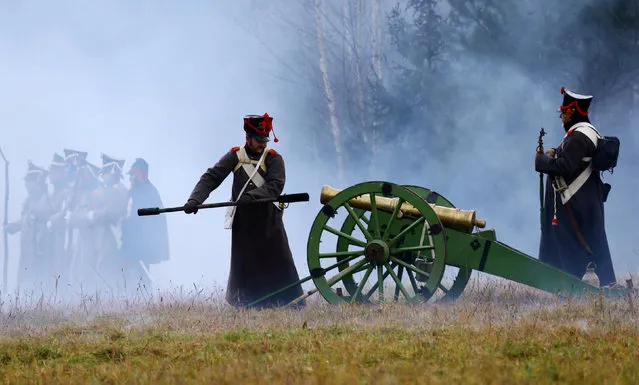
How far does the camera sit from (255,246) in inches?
348

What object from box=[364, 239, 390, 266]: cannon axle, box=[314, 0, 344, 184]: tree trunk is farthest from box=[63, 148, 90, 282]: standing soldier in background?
box=[364, 239, 390, 266]: cannon axle

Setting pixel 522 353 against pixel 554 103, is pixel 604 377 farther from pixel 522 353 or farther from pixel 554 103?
pixel 554 103

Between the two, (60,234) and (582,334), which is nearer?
(582,334)

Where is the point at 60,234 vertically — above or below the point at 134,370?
above

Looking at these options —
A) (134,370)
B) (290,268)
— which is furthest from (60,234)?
(134,370)

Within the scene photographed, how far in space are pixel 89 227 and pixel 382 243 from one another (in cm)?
1122

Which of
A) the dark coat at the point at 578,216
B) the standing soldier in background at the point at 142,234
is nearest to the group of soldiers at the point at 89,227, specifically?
the standing soldier in background at the point at 142,234

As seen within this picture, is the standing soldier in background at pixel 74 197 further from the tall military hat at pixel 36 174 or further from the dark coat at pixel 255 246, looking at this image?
the dark coat at pixel 255 246

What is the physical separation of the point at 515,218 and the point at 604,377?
16843 mm

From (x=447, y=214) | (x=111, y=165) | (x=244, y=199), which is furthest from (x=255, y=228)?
(x=111, y=165)

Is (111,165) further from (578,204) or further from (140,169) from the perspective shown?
(578,204)

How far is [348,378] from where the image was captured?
483 cm

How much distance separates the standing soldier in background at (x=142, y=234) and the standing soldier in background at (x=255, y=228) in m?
8.93

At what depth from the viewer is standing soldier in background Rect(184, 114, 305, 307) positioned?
28.7 feet
